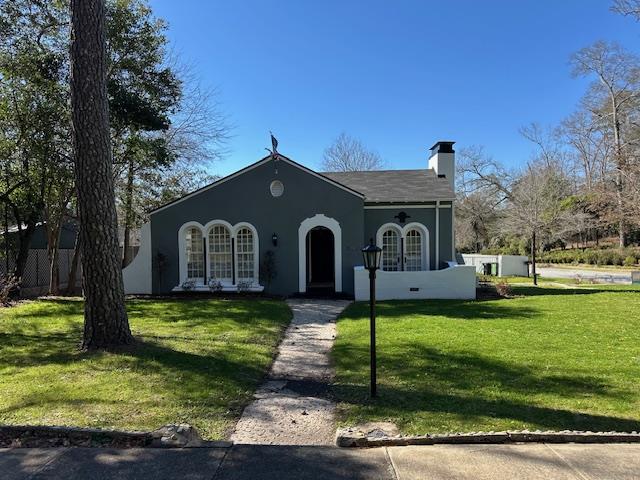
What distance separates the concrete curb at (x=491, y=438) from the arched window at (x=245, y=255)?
12.6 m

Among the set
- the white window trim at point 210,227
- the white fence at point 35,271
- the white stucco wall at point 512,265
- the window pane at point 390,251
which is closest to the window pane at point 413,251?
the window pane at point 390,251

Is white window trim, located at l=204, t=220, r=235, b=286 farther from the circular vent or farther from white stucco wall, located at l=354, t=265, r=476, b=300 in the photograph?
white stucco wall, located at l=354, t=265, r=476, b=300

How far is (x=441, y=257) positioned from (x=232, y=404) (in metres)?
12.8

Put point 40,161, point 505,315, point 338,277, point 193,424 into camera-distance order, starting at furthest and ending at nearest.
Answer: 1. point 338,277
2. point 40,161
3. point 505,315
4. point 193,424

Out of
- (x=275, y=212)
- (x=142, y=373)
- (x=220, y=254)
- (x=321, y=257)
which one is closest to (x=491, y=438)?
(x=142, y=373)

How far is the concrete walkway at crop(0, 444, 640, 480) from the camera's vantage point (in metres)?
3.32

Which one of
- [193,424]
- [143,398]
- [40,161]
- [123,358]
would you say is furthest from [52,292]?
[193,424]

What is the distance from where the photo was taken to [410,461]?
3.54 metres

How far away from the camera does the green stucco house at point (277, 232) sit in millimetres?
15844

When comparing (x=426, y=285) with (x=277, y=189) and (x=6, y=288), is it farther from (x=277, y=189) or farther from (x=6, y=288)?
(x=6, y=288)

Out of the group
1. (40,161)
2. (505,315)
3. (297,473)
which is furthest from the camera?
(40,161)

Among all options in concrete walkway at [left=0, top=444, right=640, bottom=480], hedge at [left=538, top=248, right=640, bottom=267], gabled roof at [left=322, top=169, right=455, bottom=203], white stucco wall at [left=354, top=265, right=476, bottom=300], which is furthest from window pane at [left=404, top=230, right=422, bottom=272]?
hedge at [left=538, top=248, right=640, bottom=267]

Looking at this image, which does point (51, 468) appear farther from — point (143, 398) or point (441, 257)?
point (441, 257)

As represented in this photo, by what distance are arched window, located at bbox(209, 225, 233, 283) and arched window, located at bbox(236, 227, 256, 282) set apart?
13.2 inches
